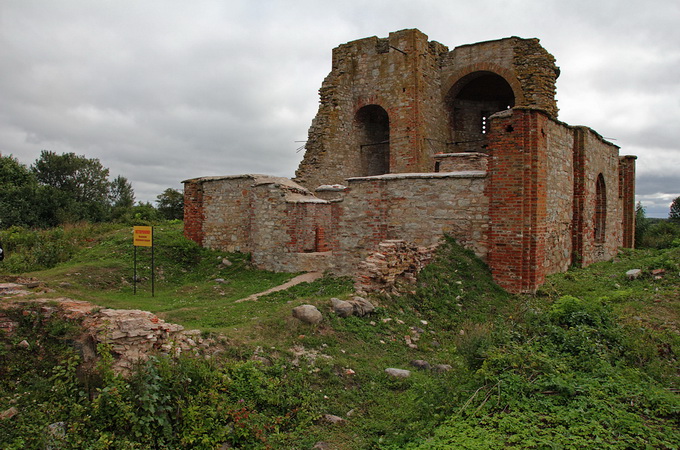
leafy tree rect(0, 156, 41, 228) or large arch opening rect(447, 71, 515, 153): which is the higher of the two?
large arch opening rect(447, 71, 515, 153)

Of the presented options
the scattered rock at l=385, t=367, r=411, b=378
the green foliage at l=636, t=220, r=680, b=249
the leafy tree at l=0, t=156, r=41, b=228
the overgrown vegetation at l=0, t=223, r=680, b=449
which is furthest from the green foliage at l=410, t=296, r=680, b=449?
the leafy tree at l=0, t=156, r=41, b=228

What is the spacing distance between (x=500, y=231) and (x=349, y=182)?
13.1 feet

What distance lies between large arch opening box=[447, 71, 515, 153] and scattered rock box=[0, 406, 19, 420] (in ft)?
55.8

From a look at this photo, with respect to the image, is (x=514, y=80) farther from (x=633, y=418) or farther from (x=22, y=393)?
(x=22, y=393)

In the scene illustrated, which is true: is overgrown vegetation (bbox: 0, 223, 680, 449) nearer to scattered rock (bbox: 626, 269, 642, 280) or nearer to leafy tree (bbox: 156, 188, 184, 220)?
scattered rock (bbox: 626, 269, 642, 280)

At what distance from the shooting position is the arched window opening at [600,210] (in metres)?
14.8

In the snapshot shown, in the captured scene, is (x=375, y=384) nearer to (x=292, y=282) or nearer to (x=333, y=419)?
(x=333, y=419)

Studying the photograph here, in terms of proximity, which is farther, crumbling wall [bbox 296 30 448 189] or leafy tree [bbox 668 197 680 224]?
leafy tree [bbox 668 197 680 224]

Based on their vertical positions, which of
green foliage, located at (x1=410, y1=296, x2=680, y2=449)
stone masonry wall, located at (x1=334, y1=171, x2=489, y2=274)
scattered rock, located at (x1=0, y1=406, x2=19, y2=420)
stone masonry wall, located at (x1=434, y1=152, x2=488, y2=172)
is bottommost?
scattered rock, located at (x1=0, y1=406, x2=19, y2=420)

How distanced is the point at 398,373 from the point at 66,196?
30.2 meters

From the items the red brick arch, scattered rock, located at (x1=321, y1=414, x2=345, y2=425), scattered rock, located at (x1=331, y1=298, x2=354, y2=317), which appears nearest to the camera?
scattered rock, located at (x1=321, y1=414, x2=345, y2=425)

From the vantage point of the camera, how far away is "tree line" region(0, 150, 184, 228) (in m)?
26.2

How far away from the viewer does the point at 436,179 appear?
35.8ft

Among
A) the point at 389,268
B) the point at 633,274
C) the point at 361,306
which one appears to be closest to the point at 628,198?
the point at 633,274
